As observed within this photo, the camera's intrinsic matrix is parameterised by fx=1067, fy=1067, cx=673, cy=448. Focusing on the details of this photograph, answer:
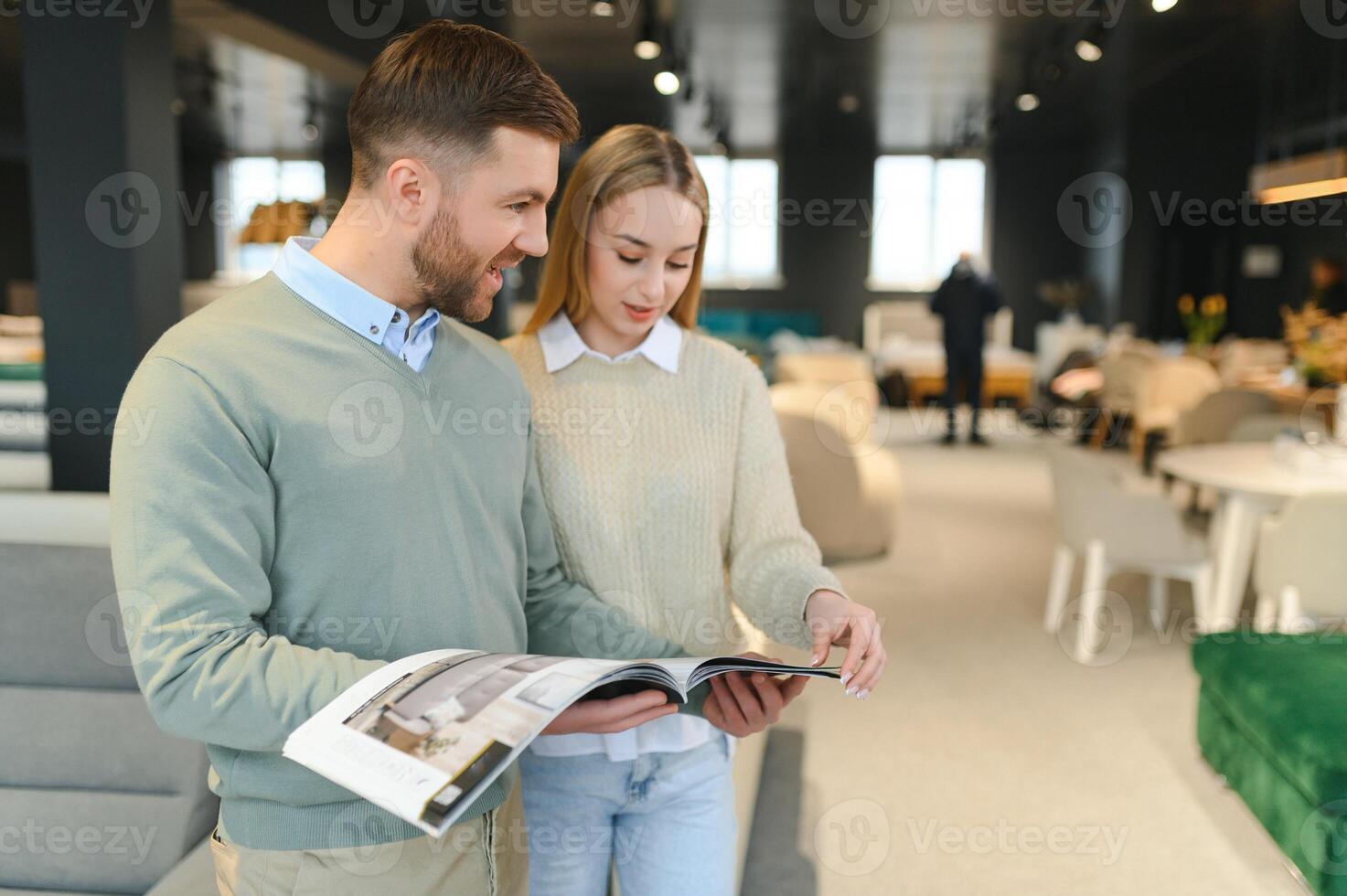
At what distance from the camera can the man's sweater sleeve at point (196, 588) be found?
92 cm

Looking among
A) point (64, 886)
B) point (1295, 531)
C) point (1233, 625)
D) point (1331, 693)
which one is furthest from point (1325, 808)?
point (64, 886)

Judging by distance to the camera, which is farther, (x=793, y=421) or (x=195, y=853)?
(x=793, y=421)

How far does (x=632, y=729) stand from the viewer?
1.36m

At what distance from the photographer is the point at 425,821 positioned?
2.61 feet

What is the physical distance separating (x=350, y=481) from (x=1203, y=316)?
12281mm

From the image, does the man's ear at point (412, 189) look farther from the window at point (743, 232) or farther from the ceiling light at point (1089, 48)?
the window at point (743, 232)

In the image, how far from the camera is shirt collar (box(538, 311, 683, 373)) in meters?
1.50

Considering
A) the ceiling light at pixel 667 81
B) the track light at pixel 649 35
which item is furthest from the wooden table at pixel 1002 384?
the track light at pixel 649 35

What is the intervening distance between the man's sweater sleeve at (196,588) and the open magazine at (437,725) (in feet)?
0.14

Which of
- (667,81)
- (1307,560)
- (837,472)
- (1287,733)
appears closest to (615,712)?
(1287,733)

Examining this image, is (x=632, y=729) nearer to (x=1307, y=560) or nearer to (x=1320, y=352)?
(x=1307, y=560)

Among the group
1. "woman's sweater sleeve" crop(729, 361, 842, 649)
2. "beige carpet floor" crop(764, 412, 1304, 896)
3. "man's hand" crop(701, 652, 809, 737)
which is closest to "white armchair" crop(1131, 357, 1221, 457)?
"beige carpet floor" crop(764, 412, 1304, 896)

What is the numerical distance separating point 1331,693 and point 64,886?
286cm

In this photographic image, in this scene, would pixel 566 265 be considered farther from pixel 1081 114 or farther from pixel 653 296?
pixel 1081 114
